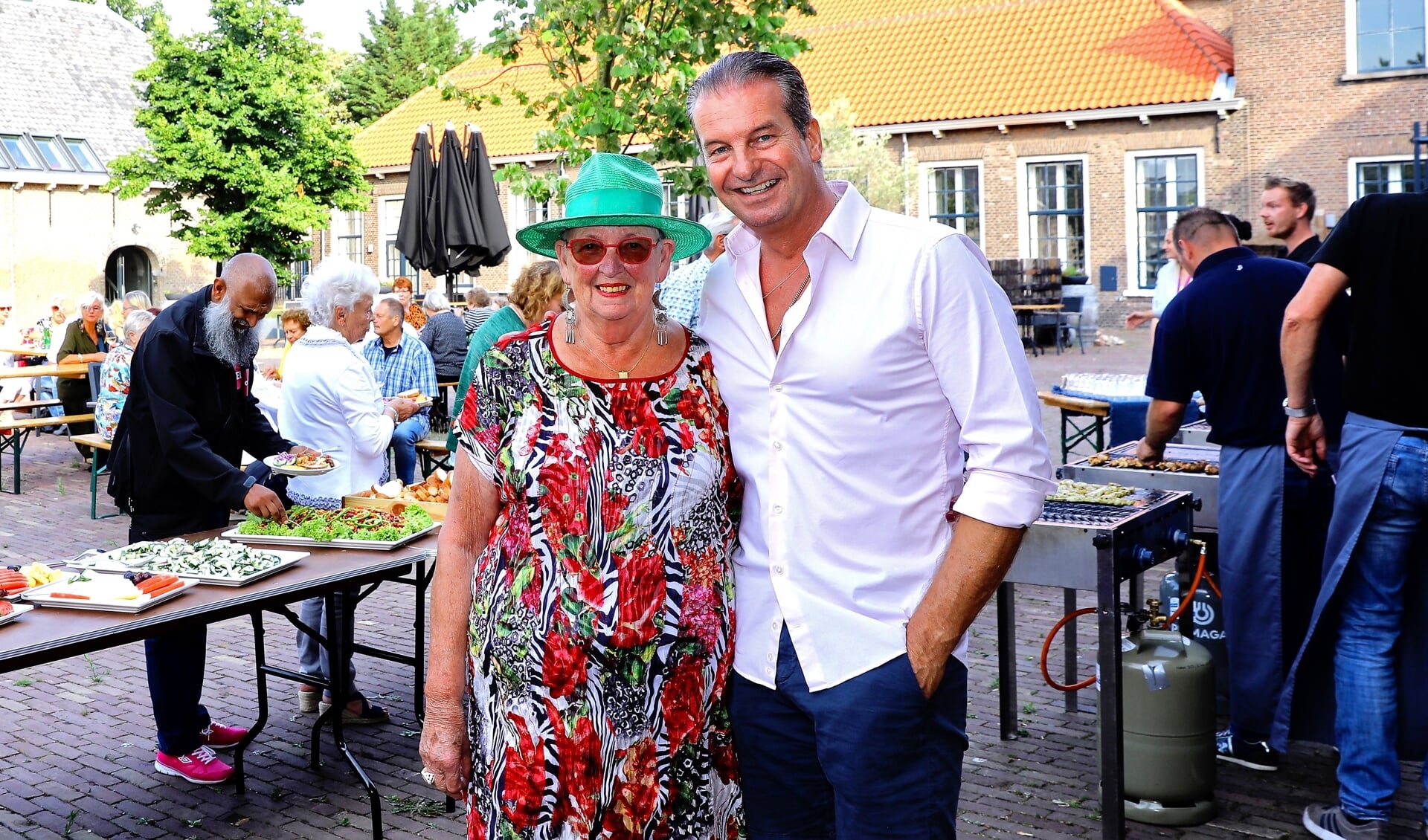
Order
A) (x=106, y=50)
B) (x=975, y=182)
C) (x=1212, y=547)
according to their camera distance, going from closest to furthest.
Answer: (x=1212, y=547)
(x=975, y=182)
(x=106, y=50)

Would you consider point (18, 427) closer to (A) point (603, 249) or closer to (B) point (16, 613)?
(B) point (16, 613)

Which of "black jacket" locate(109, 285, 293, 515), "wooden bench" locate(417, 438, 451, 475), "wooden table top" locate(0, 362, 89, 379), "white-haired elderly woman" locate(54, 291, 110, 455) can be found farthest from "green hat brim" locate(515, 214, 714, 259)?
"white-haired elderly woman" locate(54, 291, 110, 455)

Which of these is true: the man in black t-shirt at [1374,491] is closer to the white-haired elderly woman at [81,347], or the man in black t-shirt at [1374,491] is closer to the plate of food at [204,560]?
the plate of food at [204,560]

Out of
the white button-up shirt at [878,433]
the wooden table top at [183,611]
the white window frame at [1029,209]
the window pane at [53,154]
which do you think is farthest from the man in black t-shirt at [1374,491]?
the window pane at [53,154]

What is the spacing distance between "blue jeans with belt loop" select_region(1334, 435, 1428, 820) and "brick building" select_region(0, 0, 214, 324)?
3534 centimetres

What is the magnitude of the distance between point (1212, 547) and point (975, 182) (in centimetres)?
2348

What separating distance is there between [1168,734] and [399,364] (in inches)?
282

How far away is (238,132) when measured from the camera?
30.6 metres

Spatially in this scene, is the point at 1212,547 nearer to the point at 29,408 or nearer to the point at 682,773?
the point at 682,773

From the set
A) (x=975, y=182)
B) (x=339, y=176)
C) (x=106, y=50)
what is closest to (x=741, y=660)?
(x=975, y=182)

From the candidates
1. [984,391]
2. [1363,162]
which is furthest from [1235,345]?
[1363,162]

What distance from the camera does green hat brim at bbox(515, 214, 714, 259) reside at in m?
2.53

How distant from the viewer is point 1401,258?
3992mm

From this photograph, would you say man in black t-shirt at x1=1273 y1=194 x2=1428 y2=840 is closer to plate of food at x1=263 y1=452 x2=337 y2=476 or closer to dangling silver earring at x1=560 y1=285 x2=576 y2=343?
dangling silver earring at x1=560 y1=285 x2=576 y2=343
